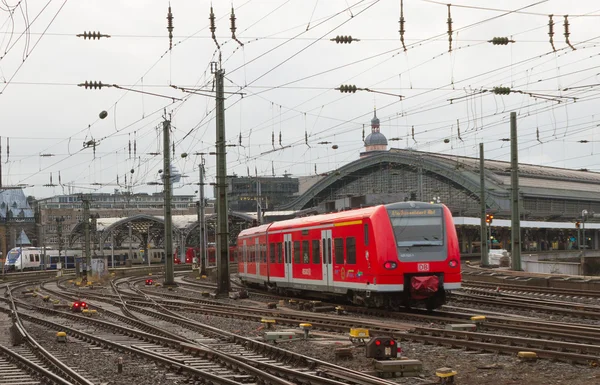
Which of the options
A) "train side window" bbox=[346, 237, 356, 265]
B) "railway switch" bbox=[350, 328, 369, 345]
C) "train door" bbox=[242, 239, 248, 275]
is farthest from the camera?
"train door" bbox=[242, 239, 248, 275]

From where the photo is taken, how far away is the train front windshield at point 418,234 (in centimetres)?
2214

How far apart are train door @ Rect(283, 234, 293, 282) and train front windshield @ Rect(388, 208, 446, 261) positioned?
26.8 feet

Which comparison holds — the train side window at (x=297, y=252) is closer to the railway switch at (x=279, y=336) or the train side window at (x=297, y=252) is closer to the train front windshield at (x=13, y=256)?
the railway switch at (x=279, y=336)

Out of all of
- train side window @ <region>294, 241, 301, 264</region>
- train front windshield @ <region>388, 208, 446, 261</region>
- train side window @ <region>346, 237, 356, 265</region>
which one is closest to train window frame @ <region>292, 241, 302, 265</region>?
train side window @ <region>294, 241, 301, 264</region>

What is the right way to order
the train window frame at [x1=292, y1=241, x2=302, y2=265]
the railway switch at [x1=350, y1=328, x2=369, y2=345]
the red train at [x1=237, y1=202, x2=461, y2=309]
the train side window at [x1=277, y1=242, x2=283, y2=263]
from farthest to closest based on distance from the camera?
the train side window at [x1=277, y1=242, x2=283, y2=263], the train window frame at [x1=292, y1=241, x2=302, y2=265], the red train at [x1=237, y1=202, x2=461, y2=309], the railway switch at [x1=350, y1=328, x2=369, y2=345]

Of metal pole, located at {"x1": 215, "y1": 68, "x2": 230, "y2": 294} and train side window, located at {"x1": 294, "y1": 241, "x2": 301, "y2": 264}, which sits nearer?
train side window, located at {"x1": 294, "y1": 241, "x2": 301, "y2": 264}

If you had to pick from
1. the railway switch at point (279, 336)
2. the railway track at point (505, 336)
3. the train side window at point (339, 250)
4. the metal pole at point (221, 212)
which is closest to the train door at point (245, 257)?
the metal pole at point (221, 212)

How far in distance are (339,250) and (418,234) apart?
10.5 feet

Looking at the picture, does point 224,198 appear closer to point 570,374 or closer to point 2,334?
point 2,334

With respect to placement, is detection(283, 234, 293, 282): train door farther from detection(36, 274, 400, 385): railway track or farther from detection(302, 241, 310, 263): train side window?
detection(36, 274, 400, 385): railway track

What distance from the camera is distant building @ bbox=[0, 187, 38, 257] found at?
13512cm

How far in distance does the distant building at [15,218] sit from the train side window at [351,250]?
113 metres

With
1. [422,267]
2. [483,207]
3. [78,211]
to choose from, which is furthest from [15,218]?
[422,267]

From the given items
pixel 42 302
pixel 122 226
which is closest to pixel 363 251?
pixel 42 302
